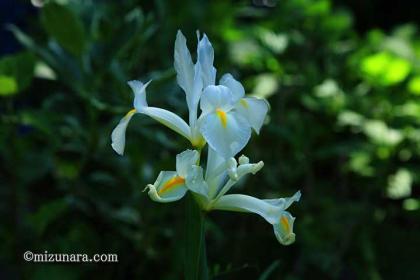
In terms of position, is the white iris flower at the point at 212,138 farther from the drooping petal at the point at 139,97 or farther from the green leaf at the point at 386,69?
the green leaf at the point at 386,69

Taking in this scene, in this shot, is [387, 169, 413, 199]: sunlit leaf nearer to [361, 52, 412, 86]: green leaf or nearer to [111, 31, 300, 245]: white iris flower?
[361, 52, 412, 86]: green leaf

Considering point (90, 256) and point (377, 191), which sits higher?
point (90, 256)

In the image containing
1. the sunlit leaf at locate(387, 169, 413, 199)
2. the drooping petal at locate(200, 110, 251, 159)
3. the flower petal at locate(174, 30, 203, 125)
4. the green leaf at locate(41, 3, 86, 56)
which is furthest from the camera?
the sunlit leaf at locate(387, 169, 413, 199)

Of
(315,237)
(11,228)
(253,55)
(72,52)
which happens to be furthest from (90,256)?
(253,55)

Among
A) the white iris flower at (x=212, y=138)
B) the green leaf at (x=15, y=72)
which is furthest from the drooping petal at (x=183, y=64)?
the green leaf at (x=15, y=72)

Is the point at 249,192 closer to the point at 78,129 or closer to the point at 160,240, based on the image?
the point at 160,240

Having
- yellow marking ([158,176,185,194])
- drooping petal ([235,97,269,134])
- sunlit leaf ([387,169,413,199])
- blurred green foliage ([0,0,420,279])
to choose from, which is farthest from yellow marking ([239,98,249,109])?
sunlit leaf ([387,169,413,199])
